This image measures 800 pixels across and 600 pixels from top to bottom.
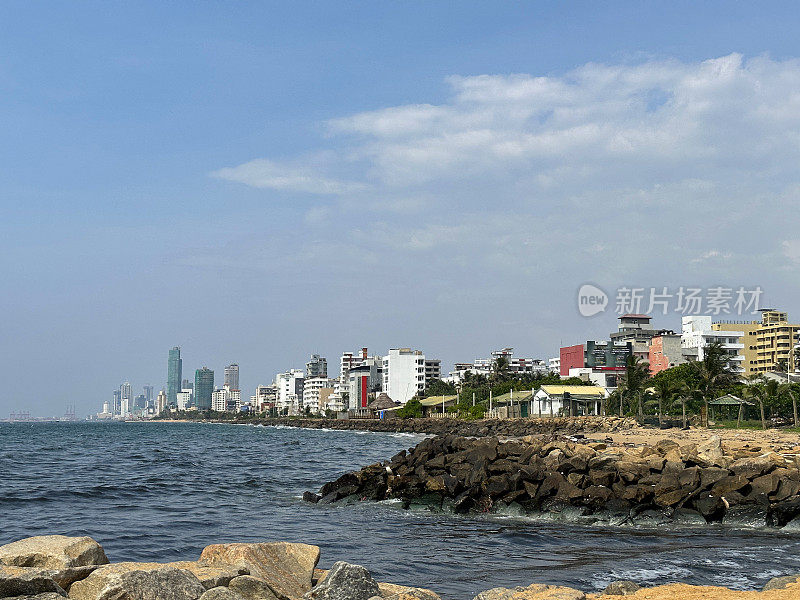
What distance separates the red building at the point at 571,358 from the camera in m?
136

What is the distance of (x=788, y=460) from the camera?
20.0 metres

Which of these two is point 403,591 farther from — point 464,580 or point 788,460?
point 788,460

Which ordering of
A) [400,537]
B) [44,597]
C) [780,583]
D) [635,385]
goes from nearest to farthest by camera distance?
[44,597] → [780,583] → [400,537] → [635,385]

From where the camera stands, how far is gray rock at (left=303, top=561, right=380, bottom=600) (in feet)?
24.5

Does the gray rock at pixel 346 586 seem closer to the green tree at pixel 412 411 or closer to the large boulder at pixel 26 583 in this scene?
the large boulder at pixel 26 583

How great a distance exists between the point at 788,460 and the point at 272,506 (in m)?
13.4

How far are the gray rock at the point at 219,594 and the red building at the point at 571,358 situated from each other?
131430 mm

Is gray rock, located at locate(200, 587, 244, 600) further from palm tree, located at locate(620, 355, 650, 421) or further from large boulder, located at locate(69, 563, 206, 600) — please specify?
palm tree, located at locate(620, 355, 650, 421)

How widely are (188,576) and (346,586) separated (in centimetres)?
155

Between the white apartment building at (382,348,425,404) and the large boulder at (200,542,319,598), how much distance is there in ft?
538

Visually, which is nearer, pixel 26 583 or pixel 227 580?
pixel 26 583

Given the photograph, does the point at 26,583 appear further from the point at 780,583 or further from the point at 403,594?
the point at 780,583

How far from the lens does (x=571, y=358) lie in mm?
141000

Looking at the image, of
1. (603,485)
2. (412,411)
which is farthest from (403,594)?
(412,411)
